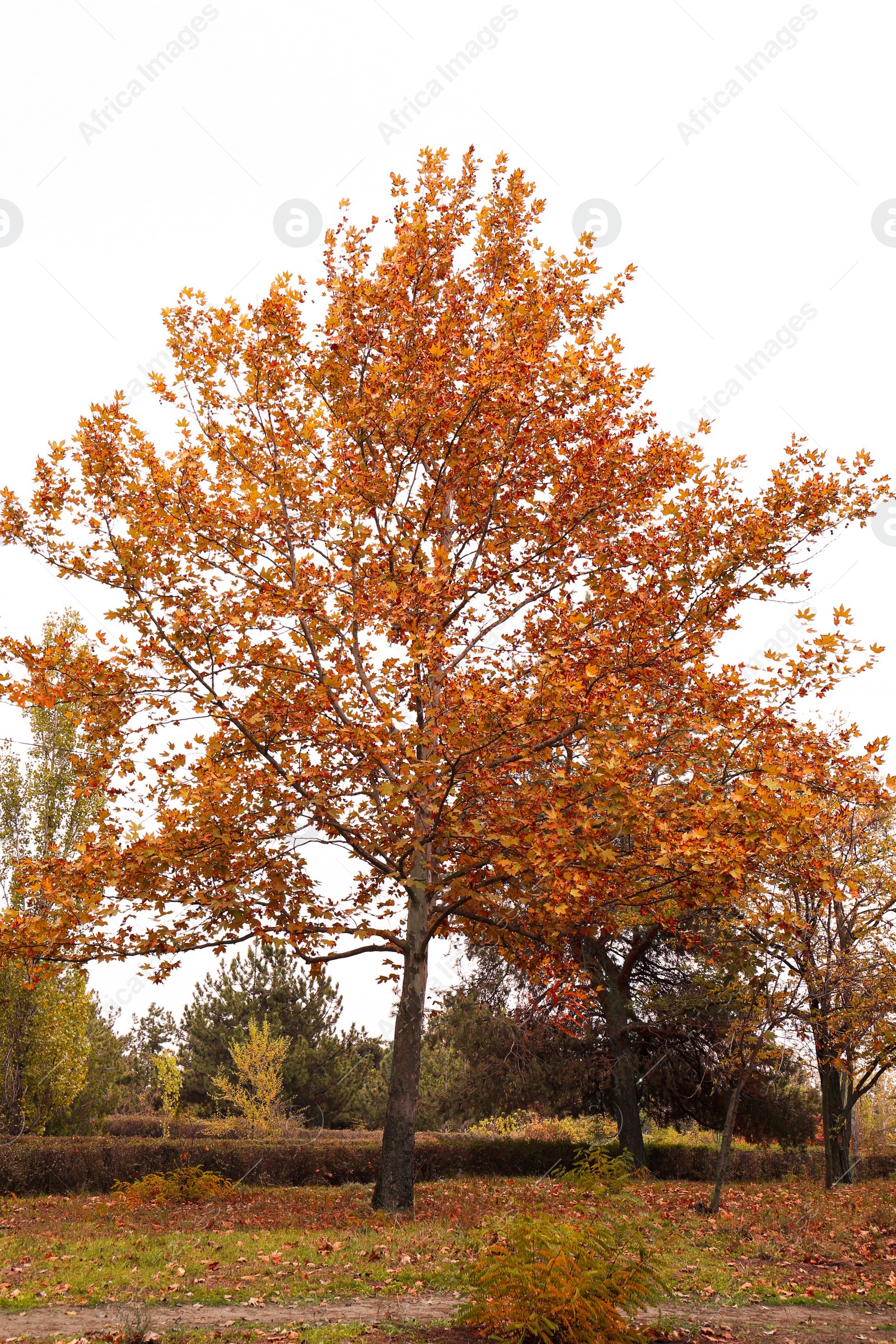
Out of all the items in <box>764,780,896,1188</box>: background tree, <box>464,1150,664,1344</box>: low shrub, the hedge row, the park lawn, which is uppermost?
<box>764,780,896,1188</box>: background tree

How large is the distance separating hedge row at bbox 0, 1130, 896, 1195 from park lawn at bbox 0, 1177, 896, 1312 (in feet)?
3.36

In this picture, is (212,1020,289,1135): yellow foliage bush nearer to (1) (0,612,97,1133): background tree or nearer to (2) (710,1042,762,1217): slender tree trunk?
(1) (0,612,97,1133): background tree

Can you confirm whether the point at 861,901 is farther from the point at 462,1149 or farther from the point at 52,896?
the point at 52,896

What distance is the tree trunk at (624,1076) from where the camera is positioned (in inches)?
632

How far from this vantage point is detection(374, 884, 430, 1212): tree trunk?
9.86m

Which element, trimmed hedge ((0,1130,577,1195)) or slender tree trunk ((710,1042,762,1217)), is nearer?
slender tree trunk ((710,1042,762,1217))

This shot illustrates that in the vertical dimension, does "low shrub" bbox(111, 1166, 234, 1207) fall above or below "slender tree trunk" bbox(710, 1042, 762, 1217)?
below

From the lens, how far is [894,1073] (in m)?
30.3

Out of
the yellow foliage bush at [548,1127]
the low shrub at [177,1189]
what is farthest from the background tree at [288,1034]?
the low shrub at [177,1189]

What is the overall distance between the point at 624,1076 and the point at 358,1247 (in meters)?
9.70

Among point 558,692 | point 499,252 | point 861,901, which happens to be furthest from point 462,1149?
point 499,252

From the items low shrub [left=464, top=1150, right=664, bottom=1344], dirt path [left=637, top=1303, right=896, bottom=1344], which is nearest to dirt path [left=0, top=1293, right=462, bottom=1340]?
low shrub [left=464, top=1150, right=664, bottom=1344]

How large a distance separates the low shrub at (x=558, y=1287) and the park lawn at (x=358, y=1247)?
17.7 inches

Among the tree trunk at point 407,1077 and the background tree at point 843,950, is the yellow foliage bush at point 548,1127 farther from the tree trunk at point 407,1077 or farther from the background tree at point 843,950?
the tree trunk at point 407,1077
